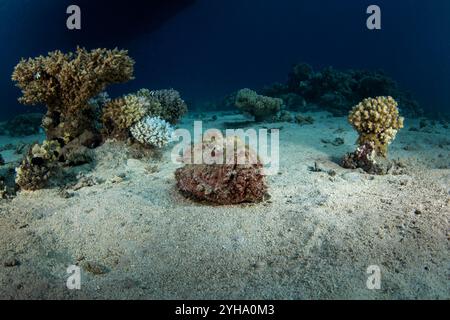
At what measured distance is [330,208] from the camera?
5.34 meters

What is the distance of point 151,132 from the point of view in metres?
8.16

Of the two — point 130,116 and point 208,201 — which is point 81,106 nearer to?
point 130,116

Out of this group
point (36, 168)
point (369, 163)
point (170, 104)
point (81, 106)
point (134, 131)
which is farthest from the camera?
point (170, 104)

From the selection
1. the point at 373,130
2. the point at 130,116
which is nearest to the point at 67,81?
the point at 130,116

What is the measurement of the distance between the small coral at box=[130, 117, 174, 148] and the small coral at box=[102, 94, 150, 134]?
0.20 meters

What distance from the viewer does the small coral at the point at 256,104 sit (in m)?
12.7

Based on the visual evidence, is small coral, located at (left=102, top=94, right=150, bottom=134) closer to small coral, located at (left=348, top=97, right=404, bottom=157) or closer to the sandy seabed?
the sandy seabed

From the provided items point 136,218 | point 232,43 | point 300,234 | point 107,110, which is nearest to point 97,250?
point 136,218

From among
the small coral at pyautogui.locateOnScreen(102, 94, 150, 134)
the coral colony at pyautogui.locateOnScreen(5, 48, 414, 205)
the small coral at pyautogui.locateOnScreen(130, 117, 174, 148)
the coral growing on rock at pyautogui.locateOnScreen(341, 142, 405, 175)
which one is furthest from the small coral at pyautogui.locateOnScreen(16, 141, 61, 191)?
the coral growing on rock at pyautogui.locateOnScreen(341, 142, 405, 175)

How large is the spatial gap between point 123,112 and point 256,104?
19.5 ft

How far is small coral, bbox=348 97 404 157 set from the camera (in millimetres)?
7537

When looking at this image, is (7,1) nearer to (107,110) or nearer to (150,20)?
(150,20)
